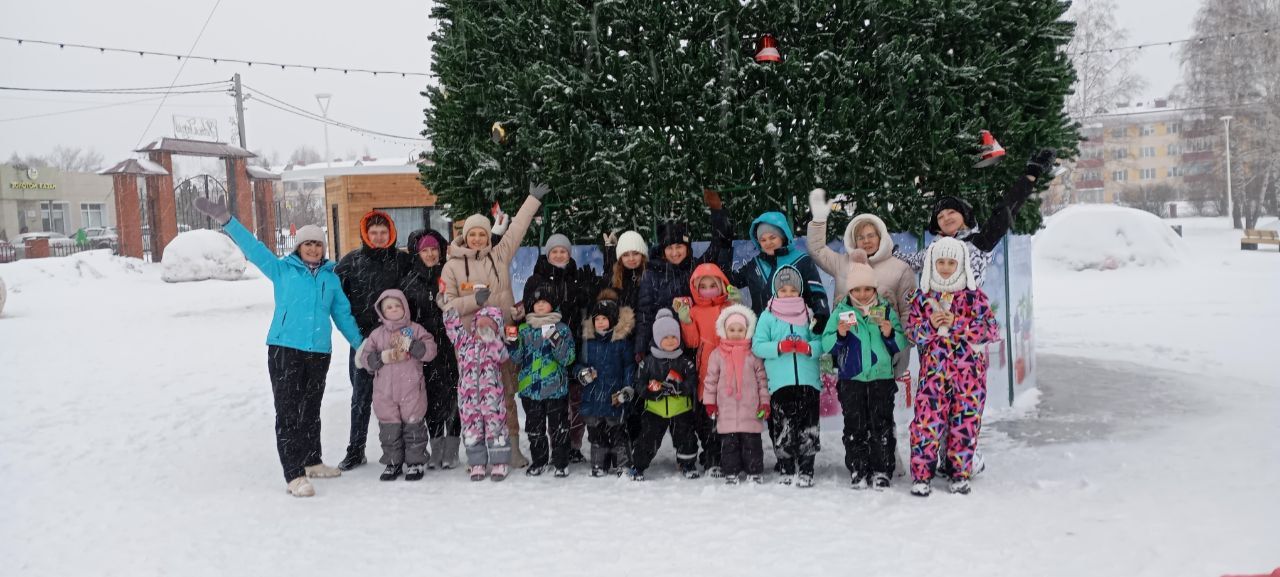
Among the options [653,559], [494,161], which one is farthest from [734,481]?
[494,161]

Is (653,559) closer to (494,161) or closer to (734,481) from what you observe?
(734,481)

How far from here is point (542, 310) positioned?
5582 millimetres

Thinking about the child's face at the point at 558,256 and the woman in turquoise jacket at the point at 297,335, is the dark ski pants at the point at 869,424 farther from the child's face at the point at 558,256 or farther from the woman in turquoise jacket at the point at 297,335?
the woman in turquoise jacket at the point at 297,335

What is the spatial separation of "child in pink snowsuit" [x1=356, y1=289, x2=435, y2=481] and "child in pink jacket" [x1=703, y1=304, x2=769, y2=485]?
1.92 metres

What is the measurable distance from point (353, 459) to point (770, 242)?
129 inches

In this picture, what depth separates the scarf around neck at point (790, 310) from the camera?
519 centimetres

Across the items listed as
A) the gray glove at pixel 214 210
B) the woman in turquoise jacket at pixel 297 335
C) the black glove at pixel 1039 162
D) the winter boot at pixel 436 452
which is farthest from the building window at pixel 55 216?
the black glove at pixel 1039 162

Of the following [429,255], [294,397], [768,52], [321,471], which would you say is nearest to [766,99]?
[768,52]

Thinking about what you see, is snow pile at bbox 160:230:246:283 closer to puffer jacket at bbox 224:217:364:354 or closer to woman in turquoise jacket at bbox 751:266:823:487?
puffer jacket at bbox 224:217:364:354

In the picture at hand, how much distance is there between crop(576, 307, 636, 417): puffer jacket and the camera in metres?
5.52

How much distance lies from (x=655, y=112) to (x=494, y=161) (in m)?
1.25

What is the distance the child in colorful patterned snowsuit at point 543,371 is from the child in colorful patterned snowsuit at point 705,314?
0.78 metres

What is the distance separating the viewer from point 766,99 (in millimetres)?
5906

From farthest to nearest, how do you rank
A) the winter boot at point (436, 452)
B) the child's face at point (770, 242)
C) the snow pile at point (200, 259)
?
the snow pile at point (200, 259) < the winter boot at point (436, 452) < the child's face at point (770, 242)
